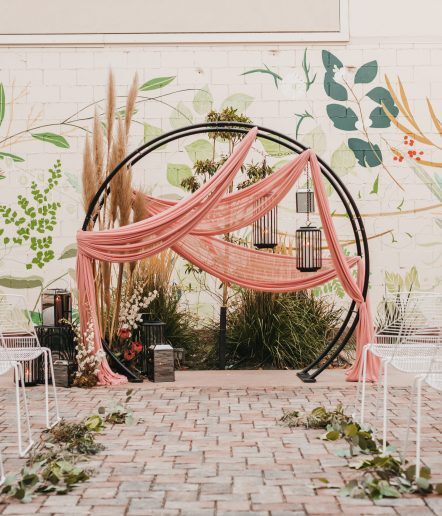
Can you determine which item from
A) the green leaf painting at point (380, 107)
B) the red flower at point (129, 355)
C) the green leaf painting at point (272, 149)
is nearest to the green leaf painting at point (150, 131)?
the green leaf painting at point (272, 149)

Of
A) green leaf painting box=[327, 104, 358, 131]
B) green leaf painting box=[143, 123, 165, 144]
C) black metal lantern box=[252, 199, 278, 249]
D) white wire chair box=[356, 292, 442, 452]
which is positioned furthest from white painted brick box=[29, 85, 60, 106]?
white wire chair box=[356, 292, 442, 452]

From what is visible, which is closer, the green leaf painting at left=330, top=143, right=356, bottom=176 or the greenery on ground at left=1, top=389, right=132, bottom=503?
the greenery on ground at left=1, top=389, right=132, bottom=503

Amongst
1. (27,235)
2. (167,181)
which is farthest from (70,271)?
(167,181)

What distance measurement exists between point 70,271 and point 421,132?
420 cm

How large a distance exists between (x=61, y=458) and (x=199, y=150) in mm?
5766

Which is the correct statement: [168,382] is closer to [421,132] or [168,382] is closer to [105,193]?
[105,193]

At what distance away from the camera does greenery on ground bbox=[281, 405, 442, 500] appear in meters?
3.80

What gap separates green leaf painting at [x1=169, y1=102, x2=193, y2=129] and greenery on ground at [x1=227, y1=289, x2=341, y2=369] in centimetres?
225

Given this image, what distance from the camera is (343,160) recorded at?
9750 millimetres

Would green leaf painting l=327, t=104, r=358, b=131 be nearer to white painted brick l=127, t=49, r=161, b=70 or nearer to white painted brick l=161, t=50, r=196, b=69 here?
white painted brick l=161, t=50, r=196, b=69

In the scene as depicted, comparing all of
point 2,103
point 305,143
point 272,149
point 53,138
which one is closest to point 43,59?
point 2,103

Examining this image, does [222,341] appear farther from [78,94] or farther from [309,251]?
[78,94]

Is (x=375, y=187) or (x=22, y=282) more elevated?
(x=375, y=187)

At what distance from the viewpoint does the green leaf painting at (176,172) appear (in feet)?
31.8
